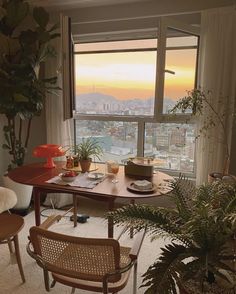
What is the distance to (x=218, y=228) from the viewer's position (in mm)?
1220

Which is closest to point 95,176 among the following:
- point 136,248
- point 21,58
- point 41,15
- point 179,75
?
point 136,248

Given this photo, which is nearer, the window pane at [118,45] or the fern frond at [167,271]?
the fern frond at [167,271]

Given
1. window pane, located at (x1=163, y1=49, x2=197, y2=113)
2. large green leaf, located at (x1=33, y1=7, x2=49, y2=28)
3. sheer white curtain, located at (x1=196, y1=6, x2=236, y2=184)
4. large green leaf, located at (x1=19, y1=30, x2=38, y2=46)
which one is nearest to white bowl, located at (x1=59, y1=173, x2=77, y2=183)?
window pane, located at (x1=163, y1=49, x2=197, y2=113)

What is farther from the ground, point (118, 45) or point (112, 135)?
point (118, 45)

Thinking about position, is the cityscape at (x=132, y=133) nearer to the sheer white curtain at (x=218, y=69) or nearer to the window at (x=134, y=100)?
the window at (x=134, y=100)

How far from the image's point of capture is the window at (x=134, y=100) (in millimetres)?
2846

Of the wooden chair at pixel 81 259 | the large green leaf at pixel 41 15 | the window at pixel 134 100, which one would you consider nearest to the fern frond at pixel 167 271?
the wooden chair at pixel 81 259

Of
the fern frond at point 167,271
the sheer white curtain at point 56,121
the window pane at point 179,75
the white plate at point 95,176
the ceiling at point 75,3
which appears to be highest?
the ceiling at point 75,3

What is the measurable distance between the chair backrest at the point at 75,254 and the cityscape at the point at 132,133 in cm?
179

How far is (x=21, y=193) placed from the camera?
3031 millimetres

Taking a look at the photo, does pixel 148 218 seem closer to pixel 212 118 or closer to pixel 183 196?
pixel 183 196

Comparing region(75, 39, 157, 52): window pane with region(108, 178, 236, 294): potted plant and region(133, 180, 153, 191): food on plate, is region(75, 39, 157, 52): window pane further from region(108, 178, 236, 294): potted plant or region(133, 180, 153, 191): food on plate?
region(108, 178, 236, 294): potted plant

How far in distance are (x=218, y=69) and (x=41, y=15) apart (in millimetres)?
1924

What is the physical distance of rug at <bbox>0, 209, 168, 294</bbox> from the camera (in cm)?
198
